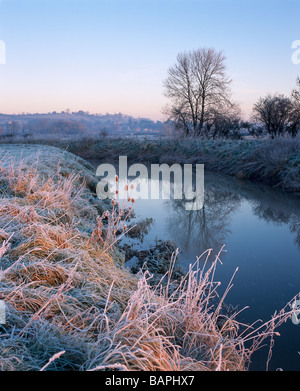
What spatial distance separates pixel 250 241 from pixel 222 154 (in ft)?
32.7

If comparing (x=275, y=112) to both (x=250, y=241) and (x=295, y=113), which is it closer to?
(x=295, y=113)

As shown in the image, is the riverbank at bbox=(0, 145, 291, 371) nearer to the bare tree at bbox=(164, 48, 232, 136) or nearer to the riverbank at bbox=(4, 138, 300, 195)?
the riverbank at bbox=(4, 138, 300, 195)

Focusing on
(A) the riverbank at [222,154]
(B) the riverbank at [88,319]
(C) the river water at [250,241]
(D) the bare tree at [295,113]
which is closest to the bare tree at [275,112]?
(D) the bare tree at [295,113]

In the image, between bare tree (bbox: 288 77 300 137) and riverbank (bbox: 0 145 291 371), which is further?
bare tree (bbox: 288 77 300 137)

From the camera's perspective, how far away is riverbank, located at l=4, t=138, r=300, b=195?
1066cm

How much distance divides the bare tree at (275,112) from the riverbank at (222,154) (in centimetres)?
627

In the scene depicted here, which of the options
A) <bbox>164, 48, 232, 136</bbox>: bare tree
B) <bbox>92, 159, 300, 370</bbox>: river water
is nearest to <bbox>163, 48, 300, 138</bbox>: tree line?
<bbox>164, 48, 232, 136</bbox>: bare tree

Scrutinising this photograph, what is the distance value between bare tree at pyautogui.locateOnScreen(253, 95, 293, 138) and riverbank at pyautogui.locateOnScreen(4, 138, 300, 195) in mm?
6273

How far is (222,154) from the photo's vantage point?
14945 mm

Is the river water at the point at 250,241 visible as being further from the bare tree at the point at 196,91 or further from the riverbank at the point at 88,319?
the bare tree at the point at 196,91

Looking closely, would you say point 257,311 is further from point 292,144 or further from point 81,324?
point 292,144

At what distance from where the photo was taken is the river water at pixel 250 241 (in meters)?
3.11

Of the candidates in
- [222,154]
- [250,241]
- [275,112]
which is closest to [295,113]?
[275,112]

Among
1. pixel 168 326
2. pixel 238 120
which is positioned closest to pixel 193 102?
pixel 238 120
